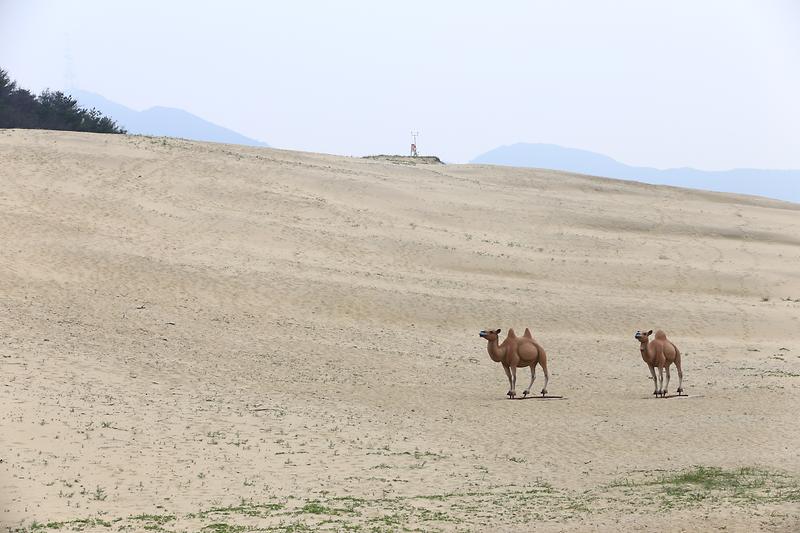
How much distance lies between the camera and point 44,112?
78.0 metres

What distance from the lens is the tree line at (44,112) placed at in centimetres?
7481

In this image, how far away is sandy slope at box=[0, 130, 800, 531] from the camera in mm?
15312

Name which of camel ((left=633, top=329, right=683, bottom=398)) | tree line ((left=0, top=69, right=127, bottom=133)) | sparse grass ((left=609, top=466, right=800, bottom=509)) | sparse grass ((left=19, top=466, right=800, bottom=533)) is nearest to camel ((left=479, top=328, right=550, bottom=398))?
camel ((left=633, top=329, right=683, bottom=398))

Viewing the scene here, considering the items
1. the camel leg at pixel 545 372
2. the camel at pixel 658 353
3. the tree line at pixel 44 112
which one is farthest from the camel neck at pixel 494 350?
the tree line at pixel 44 112

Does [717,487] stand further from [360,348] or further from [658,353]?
[360,348]

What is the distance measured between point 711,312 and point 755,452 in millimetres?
17438

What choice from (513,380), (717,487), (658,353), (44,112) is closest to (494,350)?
(513,380)

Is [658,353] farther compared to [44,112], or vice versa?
[44,112]

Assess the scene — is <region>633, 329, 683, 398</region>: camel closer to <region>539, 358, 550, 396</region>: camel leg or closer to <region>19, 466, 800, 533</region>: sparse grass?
<region>539, 358, 550, 396</region>: camel leg

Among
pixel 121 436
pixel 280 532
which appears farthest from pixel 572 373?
pixel 280 532

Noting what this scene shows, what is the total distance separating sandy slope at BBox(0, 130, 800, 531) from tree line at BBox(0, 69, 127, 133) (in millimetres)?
26206

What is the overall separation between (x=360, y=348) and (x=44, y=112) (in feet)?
189

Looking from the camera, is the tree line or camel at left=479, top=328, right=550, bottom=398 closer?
camel at left=479, top=328, right=550, bottom=398

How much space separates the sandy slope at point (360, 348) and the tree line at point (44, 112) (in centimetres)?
2621
